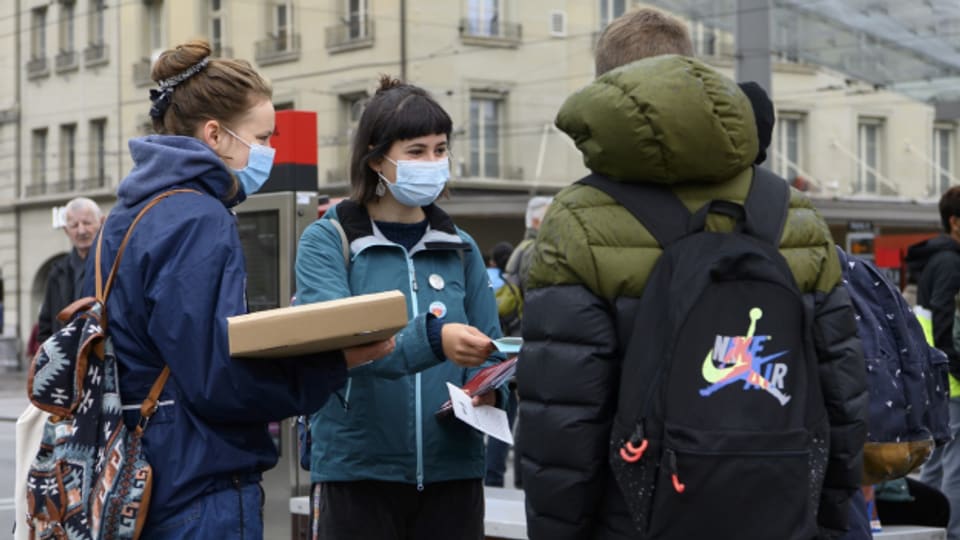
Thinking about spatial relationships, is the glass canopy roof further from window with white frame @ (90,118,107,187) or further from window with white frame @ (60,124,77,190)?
window with white frame @ (60,124,77,190)

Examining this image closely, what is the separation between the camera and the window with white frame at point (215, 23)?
39.9 m

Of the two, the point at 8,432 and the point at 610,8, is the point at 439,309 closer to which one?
the point at 8,432

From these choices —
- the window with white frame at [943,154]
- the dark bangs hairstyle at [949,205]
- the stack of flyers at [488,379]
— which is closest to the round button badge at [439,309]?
the stack of flyers at [488,379]

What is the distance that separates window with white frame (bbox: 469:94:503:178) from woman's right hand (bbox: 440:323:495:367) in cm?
3276

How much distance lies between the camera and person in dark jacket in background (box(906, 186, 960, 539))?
717 centimetres

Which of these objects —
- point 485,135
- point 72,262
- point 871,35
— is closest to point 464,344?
point 72,262

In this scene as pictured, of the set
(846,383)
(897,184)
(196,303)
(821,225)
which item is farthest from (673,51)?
(897,184)

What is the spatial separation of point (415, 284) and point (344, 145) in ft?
108

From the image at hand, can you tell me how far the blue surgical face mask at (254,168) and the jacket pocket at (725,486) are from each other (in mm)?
1246

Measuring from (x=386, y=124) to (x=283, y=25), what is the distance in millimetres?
34938

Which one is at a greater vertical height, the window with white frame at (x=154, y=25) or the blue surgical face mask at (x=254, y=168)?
the window with white frame at (x=154, y=25)

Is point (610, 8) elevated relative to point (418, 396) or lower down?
elevated

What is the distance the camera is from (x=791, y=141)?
3991 centimetres

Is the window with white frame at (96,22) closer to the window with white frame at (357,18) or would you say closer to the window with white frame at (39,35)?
the window with white frame at (39,35)
